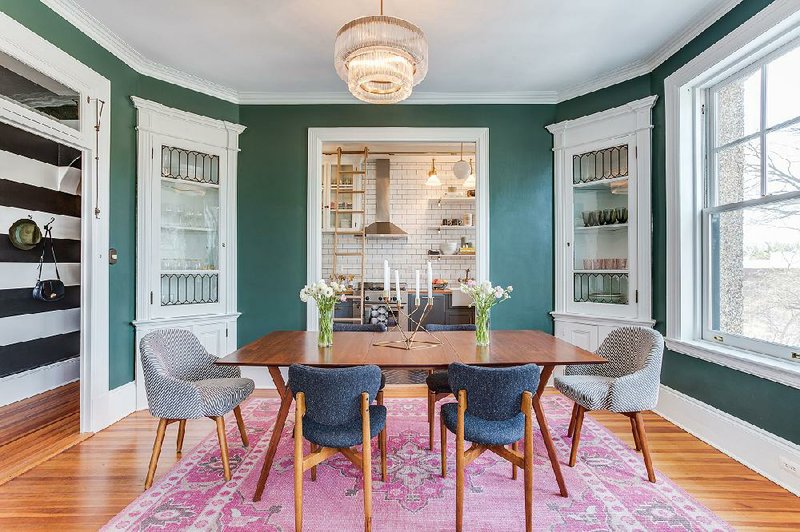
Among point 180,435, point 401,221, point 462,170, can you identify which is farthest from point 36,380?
point 462,170

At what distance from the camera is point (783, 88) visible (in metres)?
2.66

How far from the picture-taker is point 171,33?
336 centimetres

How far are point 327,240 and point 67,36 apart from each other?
4597 mm

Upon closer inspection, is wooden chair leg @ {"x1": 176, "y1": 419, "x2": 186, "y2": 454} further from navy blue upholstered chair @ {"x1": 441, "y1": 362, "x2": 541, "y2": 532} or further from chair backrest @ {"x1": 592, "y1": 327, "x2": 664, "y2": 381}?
chair backrest @ {"x1": 592, "y1": 327, "x2": 664, "y2": 381}

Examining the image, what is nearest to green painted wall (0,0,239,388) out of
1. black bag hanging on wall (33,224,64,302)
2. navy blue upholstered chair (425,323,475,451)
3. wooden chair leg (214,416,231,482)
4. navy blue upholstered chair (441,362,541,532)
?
black bag hanging on wall (33,224,64,302)

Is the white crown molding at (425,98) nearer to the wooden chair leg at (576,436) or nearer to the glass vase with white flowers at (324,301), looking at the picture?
the glass vase with white flowers at (324,301)

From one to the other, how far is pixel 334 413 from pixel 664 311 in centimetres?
305

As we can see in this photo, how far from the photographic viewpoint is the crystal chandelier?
2213 mm

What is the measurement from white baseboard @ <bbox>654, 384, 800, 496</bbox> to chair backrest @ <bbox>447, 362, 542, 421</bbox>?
1.70 meters

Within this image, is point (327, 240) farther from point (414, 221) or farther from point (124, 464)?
point (124, 464)

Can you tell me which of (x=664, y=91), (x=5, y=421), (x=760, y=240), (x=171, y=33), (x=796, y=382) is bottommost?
(x=5, y=421)

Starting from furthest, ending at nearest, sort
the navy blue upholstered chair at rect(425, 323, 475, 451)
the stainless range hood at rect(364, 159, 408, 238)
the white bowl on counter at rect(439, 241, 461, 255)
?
the stainless range hood at rect(364, 159, 408, 238), the white bowl on counter at rect(439, 241, 461, 255), the navy blue upholstered chair at rect(425, 323, 475, 451)

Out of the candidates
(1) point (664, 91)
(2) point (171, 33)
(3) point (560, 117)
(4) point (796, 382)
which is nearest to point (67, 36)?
(2) point (171, 33)

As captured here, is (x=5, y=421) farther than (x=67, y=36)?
Yes
